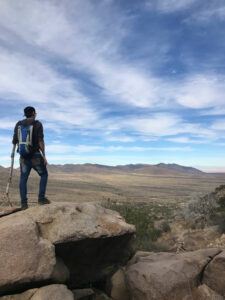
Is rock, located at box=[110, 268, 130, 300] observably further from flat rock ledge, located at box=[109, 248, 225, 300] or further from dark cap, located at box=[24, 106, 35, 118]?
dark cap, located at box=[24, 106, 35, 118]

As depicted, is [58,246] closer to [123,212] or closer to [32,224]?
[32,224]

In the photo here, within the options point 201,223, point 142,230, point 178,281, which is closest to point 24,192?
point 178,281

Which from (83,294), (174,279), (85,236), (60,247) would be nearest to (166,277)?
(174,279)

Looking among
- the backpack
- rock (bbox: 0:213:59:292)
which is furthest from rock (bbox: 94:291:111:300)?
the backpack

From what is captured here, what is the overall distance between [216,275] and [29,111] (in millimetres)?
6698

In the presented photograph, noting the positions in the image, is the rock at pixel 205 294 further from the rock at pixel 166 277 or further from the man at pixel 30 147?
the man at pixel 30 147

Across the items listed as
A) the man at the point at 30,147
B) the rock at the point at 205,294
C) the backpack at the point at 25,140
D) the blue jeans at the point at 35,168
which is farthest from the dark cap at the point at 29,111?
the rock at the point at 205,294

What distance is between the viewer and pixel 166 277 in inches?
458

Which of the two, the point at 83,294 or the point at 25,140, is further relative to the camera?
the point at 25,140

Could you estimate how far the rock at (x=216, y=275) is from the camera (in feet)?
38.7

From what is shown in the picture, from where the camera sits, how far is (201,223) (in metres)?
25.0

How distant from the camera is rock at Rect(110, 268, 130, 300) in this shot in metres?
11.9

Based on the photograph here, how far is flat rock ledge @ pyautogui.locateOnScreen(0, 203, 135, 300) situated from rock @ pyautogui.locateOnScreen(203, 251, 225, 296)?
2214mm

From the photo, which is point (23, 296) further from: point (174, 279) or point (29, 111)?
point (29, 111)
